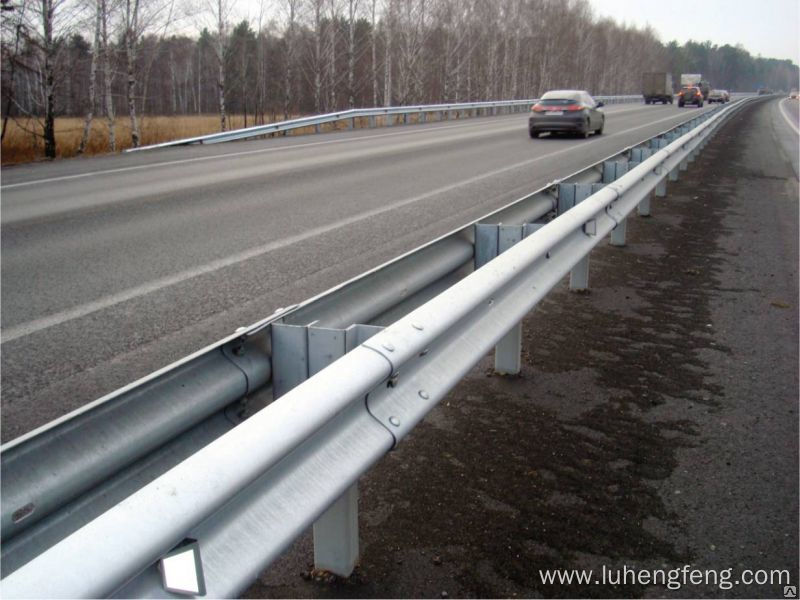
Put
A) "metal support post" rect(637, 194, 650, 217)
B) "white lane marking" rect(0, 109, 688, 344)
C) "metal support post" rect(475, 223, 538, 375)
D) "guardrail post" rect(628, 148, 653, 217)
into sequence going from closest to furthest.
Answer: "metal support post" rect(475, 223, 538, 375)
"white lane marking" rect(0, 109, 688, 344)
"guardrail post" rect(628, 148, 653, 217)
"metal support post" rect(637, 194, 650, 217)

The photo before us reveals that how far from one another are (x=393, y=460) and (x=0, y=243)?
585 cm

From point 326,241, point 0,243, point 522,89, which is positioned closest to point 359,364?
point 326,241

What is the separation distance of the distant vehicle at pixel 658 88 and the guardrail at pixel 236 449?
267 feet

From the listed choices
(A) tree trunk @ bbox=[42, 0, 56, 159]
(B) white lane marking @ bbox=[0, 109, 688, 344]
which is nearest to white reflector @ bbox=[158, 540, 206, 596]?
(B) white lane marking @ bbox=[0, 109, 688, 344]

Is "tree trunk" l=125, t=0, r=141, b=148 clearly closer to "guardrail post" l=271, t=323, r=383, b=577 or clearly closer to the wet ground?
the wet ground

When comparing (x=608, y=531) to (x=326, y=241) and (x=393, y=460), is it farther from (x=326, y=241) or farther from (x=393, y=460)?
(x=326, y=241)

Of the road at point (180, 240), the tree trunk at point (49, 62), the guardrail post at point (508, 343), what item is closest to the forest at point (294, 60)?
the tree trunk at point (49, 62)

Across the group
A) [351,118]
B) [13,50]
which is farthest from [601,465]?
[351,118]

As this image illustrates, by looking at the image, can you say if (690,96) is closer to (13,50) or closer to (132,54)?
(132,54)

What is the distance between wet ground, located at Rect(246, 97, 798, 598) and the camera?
286 cm

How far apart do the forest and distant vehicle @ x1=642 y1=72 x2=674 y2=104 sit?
1225 centimetres

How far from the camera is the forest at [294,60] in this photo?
79.6ft

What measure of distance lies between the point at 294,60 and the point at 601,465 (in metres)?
60.0

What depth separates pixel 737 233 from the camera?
958cm
